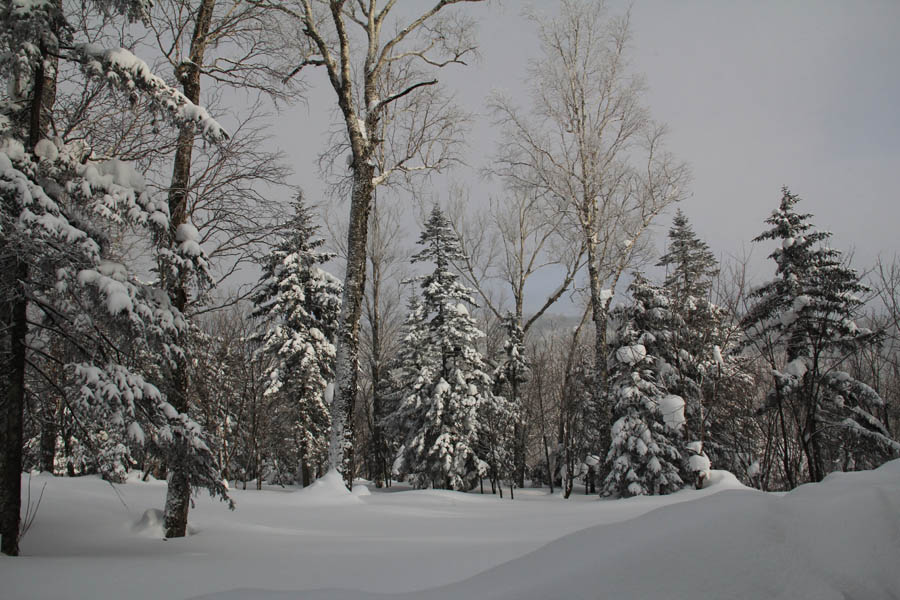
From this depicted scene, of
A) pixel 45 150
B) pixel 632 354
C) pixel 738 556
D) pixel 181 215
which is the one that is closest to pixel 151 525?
pixel 181 215

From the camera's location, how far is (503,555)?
3.48 m

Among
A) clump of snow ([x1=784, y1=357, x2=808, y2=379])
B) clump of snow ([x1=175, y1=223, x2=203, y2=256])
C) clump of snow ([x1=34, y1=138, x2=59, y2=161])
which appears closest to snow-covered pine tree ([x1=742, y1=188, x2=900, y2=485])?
→ clump of snow ([x1=784, y1=357, x2=808, y2=379])

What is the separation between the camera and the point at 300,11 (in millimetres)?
9164

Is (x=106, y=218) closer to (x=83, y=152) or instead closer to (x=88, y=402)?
(x=83, y=152)

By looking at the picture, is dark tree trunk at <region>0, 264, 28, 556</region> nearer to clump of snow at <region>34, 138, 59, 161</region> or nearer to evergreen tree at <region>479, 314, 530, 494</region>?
clump of snow at <region>34, 138, 59, 161</region>

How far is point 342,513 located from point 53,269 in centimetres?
489

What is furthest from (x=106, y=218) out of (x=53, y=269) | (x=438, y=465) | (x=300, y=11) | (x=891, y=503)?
(x=438, y=465)

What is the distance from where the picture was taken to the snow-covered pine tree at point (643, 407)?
13141mm

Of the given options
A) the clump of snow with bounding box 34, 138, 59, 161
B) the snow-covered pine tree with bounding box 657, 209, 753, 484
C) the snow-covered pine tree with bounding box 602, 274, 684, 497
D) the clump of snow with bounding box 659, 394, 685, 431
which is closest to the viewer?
the clump of snow with bounding box 34, 138, 59, 161

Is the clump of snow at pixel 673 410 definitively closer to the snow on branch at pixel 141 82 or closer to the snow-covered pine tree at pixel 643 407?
the snow-covered pine tree at pixel 643 407

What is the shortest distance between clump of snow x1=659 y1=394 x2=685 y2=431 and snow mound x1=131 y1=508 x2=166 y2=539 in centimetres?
1130

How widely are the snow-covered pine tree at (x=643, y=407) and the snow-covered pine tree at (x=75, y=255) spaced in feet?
37.9

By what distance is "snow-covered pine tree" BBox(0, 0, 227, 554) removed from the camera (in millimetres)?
3592

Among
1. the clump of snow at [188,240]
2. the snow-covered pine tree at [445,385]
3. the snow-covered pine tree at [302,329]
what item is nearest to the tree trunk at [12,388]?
the clump of snow at [188,240]
